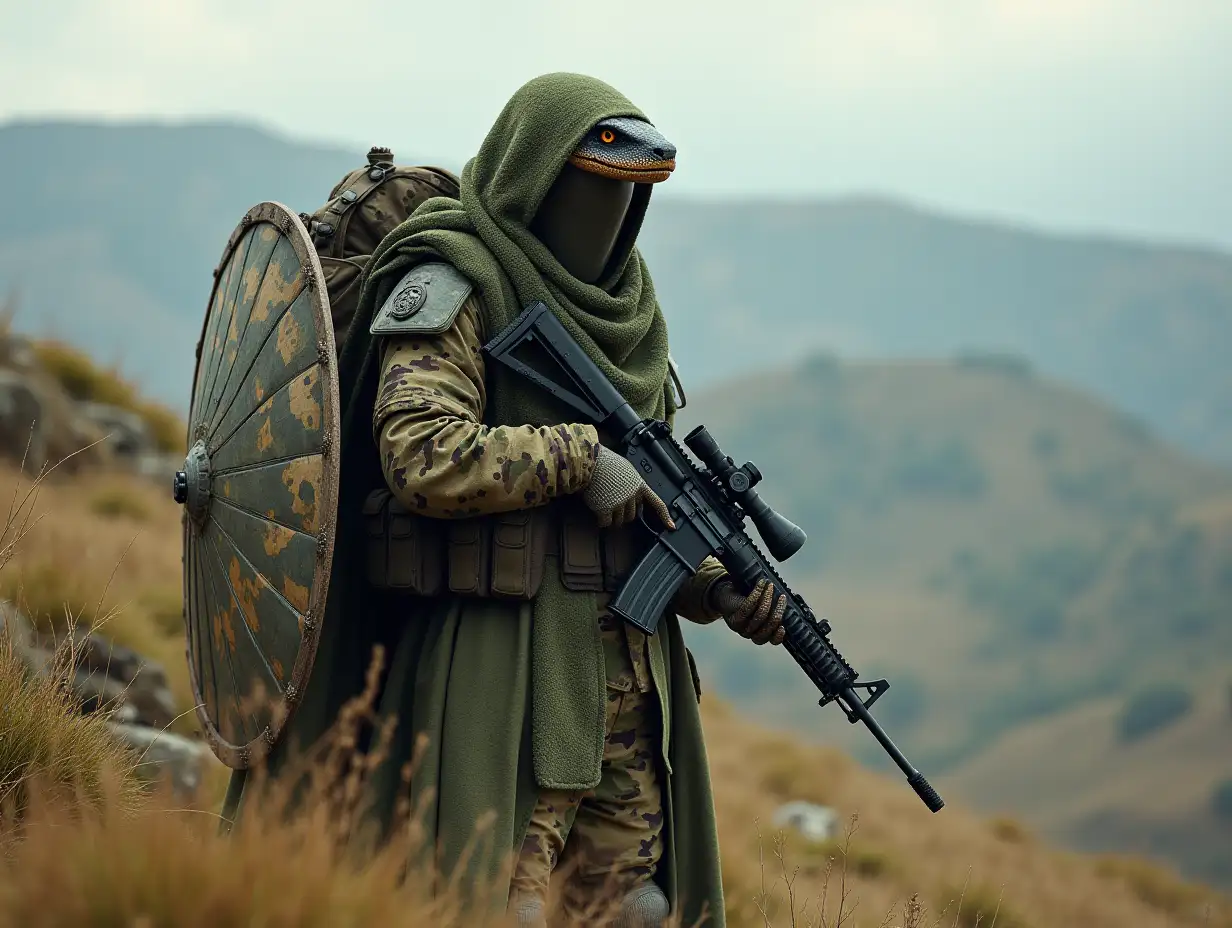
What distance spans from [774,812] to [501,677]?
6873 millimetres

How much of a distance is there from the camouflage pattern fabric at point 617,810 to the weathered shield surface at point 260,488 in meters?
0.70

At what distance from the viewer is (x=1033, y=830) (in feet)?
38.2

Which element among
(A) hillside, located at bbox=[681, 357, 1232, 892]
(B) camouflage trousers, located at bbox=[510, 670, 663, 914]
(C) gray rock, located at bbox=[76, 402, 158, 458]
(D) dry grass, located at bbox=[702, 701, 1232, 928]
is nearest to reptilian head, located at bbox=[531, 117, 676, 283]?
(B) camouflage trousers, located at bbox=[510, 670, 663, 914]

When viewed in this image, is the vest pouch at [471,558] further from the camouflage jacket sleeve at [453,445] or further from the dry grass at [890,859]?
the dry grass at [890,859]

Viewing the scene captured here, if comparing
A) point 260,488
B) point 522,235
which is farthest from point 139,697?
point 522,235

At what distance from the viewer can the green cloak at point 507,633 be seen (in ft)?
9.79

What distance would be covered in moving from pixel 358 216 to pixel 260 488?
0.76 metres

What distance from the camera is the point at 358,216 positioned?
342 cm

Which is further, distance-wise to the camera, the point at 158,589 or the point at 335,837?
the point at 158,589

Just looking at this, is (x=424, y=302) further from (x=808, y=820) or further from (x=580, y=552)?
(x=808, y=820)

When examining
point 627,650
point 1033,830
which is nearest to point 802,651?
point 627,650

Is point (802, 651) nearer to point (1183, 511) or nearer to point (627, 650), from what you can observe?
point (627, 650)

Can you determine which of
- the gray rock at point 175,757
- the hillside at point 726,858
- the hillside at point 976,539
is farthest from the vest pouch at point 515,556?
the hillside at point 976,539

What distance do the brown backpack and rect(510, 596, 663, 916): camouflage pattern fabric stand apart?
0.97 metres
